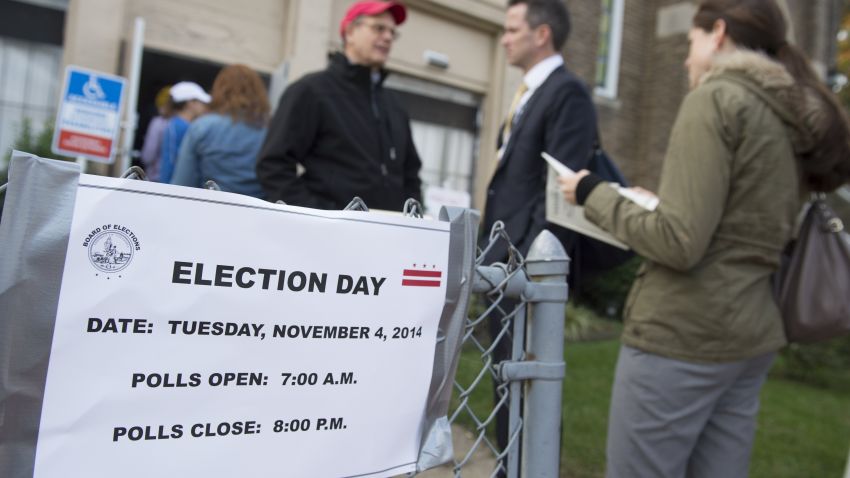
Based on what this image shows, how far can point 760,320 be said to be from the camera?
1968mm

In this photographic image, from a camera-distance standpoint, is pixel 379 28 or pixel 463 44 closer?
pixel 379 28

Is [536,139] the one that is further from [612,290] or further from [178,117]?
[612,290]

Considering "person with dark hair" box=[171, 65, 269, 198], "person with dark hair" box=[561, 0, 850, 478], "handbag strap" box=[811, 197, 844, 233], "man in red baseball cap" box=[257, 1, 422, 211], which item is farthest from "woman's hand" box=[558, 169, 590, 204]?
"person with dark hair" box=[171, 65, 269, 198]

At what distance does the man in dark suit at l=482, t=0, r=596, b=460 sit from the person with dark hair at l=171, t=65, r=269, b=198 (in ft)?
5.81

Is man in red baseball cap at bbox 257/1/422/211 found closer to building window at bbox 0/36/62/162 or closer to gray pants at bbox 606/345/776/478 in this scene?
gray pants at bbox 606/345/776/478

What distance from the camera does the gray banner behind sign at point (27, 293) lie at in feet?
2.98

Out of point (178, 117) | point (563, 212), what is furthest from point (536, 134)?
point (178, 117)

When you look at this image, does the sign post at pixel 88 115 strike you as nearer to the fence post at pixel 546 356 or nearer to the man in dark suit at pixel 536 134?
the man in dark suit at pixel 536 134

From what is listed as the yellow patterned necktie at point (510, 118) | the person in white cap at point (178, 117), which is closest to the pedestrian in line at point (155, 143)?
the person in white cap at point (178, 117)

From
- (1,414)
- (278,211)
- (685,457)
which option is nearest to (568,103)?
(685,457)

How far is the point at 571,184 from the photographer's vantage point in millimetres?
2145

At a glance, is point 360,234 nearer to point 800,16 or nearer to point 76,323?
point 76,323

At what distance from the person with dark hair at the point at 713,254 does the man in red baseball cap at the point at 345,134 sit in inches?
48.9

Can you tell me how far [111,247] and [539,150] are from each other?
1.99 m
